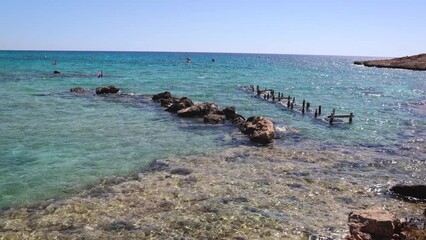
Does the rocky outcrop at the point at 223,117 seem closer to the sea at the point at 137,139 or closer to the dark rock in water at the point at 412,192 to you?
the sea at the point at 137,139

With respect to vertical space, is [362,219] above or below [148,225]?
above

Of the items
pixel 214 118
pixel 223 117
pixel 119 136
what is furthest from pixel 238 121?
pixel 119 136

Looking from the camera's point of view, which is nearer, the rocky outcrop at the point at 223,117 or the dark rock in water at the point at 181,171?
the dark rock in water at the point at 181,171

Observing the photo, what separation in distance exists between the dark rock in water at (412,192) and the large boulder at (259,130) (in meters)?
10.1

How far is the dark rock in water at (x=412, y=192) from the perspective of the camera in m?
17.3

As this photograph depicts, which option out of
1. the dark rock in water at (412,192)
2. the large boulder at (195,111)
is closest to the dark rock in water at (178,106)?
the large boulder at (195,111)

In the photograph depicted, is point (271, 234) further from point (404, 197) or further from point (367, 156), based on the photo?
point (367, 156)

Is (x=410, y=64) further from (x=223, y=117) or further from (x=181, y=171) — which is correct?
(x=181, y=171)

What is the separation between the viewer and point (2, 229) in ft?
44.2

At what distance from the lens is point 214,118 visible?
3325 cm

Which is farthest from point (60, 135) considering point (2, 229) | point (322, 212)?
point (322, 212)

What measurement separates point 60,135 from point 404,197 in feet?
71.9

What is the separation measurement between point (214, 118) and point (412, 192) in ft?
60.7

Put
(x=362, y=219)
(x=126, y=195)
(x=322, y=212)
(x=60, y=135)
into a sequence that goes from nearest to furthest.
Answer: (x=362, y=219) → (x=322, y=212) → (x=126, y=195) → (x=60, y=135)
